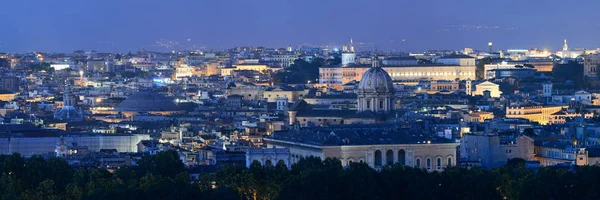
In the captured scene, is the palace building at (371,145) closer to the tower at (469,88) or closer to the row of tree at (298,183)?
the row of tree at (298,183)

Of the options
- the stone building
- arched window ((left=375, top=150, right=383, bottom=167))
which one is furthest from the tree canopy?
arched window ((left=375, top=150, right=383, bottom=167))

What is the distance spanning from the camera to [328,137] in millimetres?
64188

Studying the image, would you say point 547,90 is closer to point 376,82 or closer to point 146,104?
point 146,104

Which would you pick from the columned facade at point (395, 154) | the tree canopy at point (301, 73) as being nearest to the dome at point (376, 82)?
the columned facade at point (395, 154)

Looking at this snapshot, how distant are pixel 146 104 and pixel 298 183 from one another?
2149 inches

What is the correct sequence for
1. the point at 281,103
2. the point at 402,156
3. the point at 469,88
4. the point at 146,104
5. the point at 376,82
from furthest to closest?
the point at 469,88
the point at 146,104
the point at 281,103
the point at 376,82
the point at 402,156

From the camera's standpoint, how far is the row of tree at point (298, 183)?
50.3m

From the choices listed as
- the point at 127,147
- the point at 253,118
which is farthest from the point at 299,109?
the point at 127,147

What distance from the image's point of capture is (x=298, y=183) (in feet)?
166

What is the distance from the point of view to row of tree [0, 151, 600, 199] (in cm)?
5028

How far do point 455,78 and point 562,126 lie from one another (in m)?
53.7

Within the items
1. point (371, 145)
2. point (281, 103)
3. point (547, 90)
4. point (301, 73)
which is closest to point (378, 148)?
point (371, 145)

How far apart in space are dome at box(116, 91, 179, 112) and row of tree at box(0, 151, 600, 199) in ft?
150

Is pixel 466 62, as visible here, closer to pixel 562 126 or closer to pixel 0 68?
pixel 0 68
